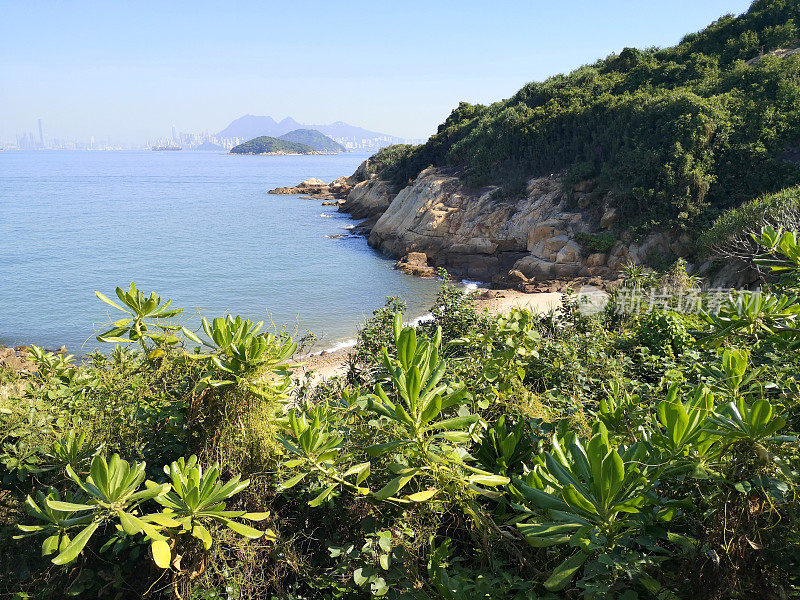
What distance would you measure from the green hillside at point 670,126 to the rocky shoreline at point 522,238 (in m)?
0.93

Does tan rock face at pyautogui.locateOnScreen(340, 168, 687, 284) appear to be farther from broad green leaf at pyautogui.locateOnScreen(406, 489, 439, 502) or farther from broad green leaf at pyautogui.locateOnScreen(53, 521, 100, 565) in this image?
broad green leaf at pyautogui.locateOnScreen(53, 521, 100, 565)

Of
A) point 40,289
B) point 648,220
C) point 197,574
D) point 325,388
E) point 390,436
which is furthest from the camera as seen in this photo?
point 40,289

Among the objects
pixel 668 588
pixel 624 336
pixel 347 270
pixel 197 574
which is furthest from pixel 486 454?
pixel 347 270

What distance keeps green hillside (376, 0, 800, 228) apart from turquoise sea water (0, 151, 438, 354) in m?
9.00

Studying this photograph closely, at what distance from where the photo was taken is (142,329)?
2922 mm

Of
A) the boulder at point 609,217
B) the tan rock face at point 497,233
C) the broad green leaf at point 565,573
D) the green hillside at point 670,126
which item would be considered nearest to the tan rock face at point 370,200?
the tan rock face at point 497,233

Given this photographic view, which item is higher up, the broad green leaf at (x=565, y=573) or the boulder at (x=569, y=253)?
the broad green leaf at (x=565, y=573)

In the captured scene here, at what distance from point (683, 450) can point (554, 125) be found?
27.8 m

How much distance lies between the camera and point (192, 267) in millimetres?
28141

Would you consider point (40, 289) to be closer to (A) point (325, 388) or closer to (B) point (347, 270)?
(B) point (347, 270)

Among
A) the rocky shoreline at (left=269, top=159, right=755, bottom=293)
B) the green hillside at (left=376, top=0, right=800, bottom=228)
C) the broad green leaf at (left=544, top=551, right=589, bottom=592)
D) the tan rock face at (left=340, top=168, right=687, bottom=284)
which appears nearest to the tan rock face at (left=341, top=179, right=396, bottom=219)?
the rocky shoreline at (left=269, top=159, right=755, bottom=293)

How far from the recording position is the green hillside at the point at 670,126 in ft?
65.9

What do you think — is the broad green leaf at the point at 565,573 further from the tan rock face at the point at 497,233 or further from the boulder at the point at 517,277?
the boulder at the point at 517,277

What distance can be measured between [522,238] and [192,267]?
662 inches
